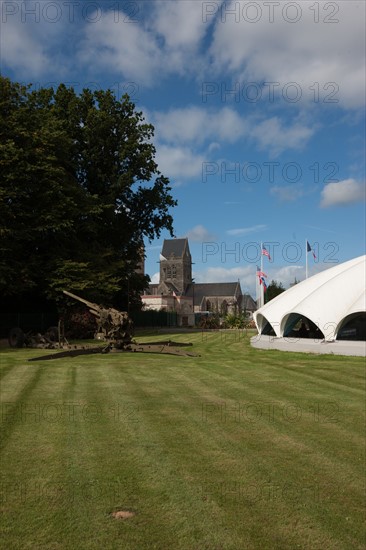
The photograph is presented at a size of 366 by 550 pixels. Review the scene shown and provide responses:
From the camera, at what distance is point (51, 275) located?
1369 inches

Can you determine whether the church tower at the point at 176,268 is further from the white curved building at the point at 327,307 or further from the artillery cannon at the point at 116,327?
the artillery cannon at the point at 116,327

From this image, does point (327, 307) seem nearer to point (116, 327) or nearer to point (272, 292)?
point (116, 327)

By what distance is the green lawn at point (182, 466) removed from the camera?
4.73 meters

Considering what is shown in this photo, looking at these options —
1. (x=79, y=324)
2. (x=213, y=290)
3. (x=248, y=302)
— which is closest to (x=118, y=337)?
(x=79, y=324)

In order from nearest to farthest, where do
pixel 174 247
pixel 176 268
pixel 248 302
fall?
pixel 176 268 < pixel 174 247 < pixel 248 302

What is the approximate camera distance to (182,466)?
21.3 feet

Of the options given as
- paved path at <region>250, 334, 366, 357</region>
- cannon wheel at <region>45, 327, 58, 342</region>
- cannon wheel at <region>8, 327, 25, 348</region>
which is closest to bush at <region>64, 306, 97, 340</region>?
cannon wheel at <region>45, 327, 58, 342</region>

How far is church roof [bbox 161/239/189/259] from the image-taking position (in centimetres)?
13388

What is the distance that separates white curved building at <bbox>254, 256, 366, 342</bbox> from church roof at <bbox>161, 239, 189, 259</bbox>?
101300 mm

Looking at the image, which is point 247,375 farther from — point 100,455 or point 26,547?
point 26,547

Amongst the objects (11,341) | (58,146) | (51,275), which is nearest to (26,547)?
(11,341)

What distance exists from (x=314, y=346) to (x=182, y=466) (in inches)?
738
